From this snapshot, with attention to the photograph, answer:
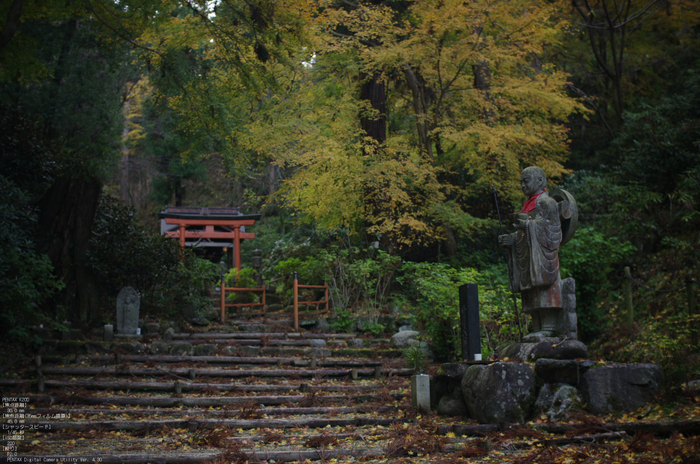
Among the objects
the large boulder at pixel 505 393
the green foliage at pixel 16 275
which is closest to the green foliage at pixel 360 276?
the green foliage at pixel 16 275

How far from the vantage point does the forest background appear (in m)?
8.74

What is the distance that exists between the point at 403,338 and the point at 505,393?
523cm

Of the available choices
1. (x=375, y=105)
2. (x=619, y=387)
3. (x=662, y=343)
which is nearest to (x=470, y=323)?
(x=619, y=387)

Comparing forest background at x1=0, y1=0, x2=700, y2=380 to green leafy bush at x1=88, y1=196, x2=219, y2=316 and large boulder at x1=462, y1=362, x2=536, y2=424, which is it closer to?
green leafy bush at x1=88, y1=196, x2=219, y2=316

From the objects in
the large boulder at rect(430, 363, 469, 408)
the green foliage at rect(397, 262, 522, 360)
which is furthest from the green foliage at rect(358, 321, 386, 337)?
the large boulder at rect(430, 363, 469, 408)

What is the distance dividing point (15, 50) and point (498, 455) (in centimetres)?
924

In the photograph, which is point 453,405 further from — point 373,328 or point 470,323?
point 373,328

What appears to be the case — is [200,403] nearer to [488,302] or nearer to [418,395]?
[418,395]

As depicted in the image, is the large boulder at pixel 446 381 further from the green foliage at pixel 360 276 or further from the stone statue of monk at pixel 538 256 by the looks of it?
the green foliage at pixel 360 276

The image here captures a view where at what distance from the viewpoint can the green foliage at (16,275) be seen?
7398 millimetres

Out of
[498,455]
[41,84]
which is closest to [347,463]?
[498,455]

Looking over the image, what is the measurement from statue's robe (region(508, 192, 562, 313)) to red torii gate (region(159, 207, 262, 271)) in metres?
16.0

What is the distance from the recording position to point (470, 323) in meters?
6.50

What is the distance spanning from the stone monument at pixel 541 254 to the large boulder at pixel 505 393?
57 centimetres
